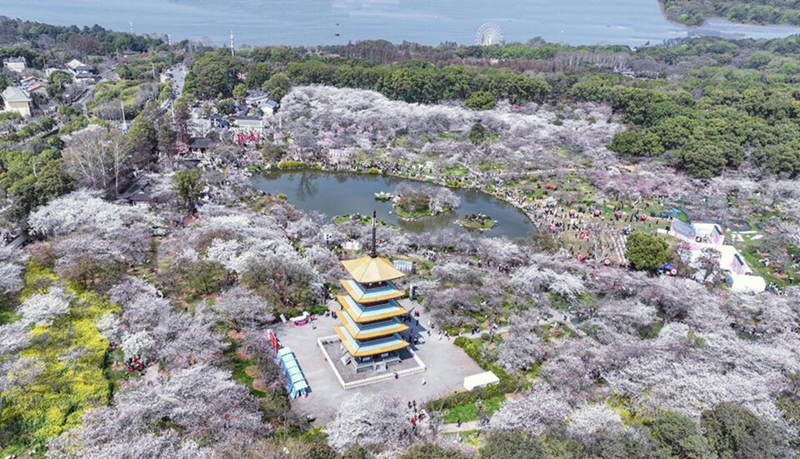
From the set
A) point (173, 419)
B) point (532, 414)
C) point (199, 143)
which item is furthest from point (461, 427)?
point (199, 143)

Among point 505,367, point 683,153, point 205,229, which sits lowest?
point 505,367

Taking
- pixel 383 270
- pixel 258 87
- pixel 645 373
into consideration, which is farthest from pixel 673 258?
pixel 258 87

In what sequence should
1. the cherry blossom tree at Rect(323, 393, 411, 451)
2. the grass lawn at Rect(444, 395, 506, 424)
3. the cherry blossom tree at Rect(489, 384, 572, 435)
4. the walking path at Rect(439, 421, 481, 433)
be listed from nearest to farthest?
the cherry blossom tree at Rect(323, 393, 411, 451)
the cherry blossom tree at Rect(489, 384, 572, 435)
the walking path at Rect(439, 421, 481, 433)
the grass lawn at Rect(444, 395, 506, 424)

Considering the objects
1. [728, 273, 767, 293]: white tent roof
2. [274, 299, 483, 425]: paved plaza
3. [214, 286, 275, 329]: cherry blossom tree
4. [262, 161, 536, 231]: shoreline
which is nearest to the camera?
[274, 299, 483, 425]: paved plaza

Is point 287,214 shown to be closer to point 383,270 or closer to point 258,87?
point 383,270

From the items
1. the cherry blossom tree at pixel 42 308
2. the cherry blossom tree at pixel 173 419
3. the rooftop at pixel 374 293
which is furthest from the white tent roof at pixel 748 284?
the cherry blossom tree at pixel 42 308

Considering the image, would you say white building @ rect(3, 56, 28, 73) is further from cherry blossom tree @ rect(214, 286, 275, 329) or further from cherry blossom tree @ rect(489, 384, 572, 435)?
cherry blossom tree @ rect(489, 384, 572, 435)

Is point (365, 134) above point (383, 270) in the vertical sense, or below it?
above

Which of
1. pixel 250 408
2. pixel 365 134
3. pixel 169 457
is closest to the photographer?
pixel 169 457

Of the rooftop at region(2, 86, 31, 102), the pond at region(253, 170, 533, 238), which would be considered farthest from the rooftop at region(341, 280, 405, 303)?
the rooftop at region(2, 86, 31, 102)
